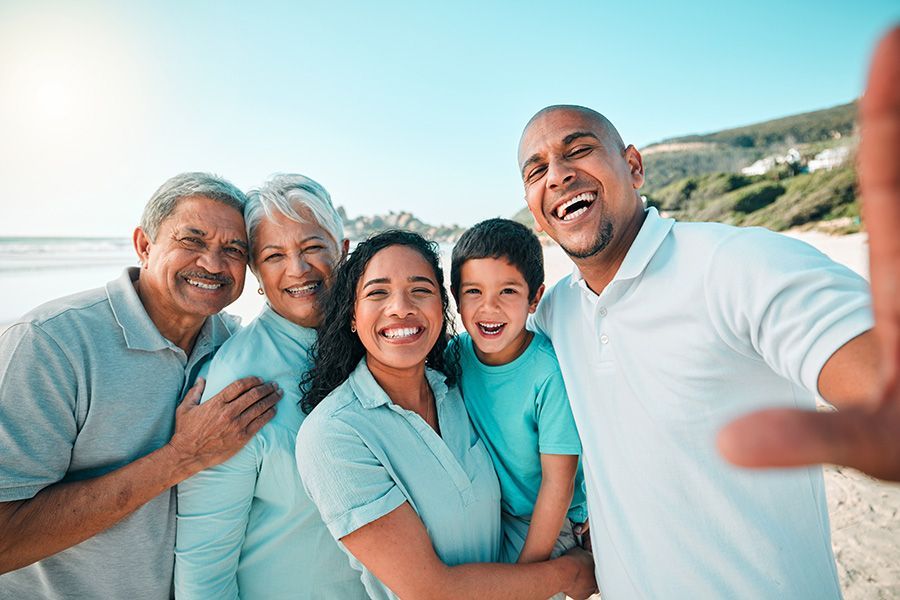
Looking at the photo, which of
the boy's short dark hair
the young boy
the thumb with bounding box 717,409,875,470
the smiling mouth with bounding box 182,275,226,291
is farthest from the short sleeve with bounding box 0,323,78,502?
the thumb with bounding box 717,409,875,470

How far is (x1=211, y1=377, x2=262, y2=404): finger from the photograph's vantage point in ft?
7.39

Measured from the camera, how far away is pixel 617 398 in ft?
6.70

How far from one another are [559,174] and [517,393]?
120cm

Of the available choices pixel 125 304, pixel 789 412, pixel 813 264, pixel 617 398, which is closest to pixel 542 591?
pixel 617 398

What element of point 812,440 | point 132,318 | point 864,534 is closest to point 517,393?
point 812,440

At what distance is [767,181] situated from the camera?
33188 mm

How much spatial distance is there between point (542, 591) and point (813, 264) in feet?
5.79

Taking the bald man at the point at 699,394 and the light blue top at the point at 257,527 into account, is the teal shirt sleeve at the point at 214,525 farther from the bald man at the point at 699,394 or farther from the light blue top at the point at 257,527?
the bald man at the point at 699,394

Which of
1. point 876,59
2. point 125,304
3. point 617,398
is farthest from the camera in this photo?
point 125,304

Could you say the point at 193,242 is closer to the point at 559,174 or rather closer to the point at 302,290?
the point at 302,290

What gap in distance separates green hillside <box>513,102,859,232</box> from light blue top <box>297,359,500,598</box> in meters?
1.75

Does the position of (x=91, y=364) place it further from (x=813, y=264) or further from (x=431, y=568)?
(x=813, y=264)

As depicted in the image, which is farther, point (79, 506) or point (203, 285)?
point (203, 285)

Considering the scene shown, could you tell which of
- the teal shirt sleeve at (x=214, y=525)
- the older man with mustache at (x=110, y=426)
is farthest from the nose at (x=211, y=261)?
the teal shirt sleeve at (x=214, y=525)
